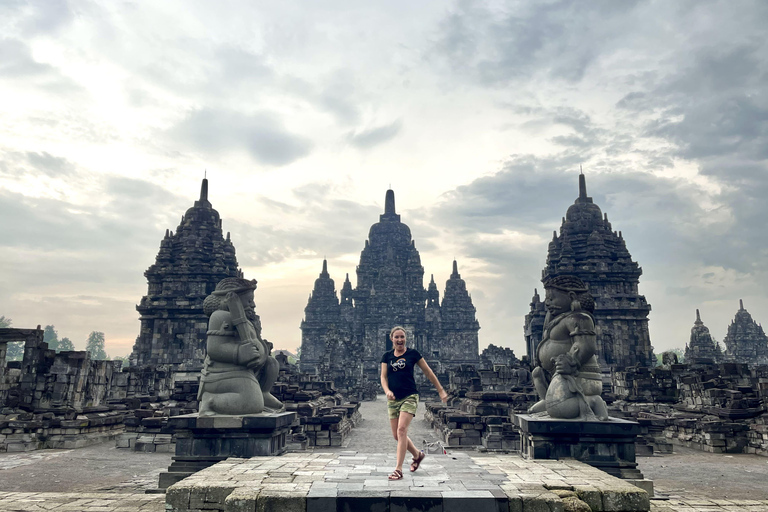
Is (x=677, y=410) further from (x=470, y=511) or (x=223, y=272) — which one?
(x=223, y=272)

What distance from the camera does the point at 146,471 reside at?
951 cm

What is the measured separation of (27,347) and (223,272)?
49.6 ft

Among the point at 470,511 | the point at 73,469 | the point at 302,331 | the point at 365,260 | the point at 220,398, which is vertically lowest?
the point at 73,469

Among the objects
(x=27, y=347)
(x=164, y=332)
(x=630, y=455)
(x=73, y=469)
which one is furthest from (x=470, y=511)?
(x=164, y=332)

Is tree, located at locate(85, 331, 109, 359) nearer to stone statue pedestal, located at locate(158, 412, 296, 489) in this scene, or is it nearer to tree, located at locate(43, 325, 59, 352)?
tree, located at locate(43, 325, 59, 352)

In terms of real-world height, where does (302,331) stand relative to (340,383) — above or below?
above

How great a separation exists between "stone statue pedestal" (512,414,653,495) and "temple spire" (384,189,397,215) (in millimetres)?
65442

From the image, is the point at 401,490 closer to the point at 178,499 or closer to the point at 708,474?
the point at 178,499

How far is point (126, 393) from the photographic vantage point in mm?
21484

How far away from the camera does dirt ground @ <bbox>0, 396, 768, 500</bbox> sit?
7777 mm

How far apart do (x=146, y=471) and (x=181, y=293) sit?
22.8m

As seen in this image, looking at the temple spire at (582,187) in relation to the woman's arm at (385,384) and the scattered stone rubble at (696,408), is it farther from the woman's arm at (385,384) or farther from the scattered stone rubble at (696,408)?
the woman's arm at (385,384)

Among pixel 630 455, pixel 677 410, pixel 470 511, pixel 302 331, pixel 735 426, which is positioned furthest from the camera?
pixel 302 331

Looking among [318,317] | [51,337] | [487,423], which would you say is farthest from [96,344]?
[487,423]
